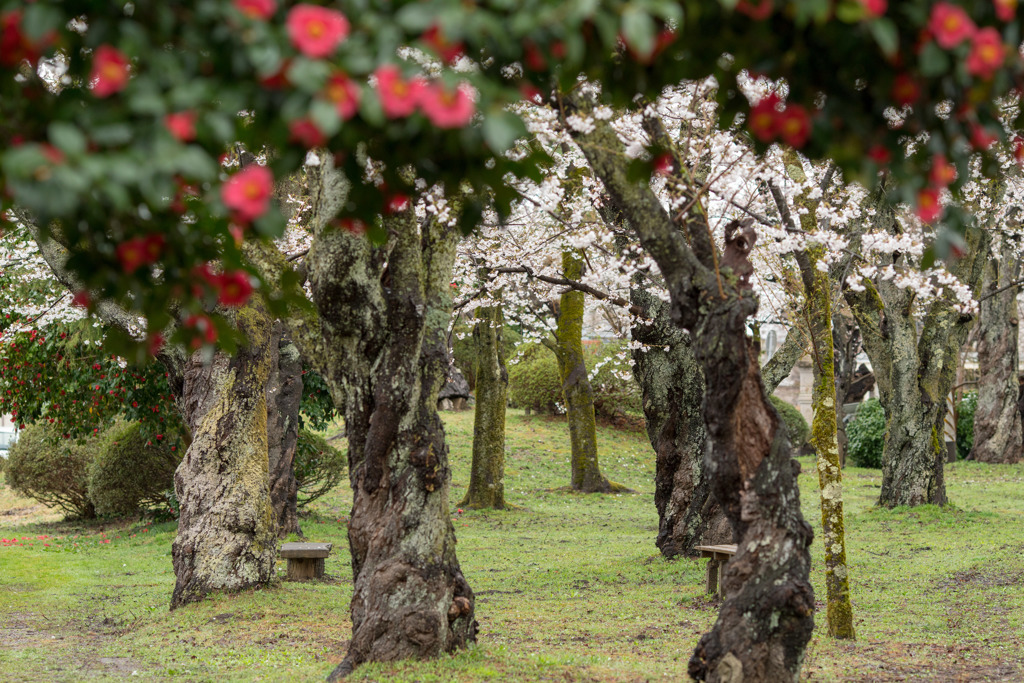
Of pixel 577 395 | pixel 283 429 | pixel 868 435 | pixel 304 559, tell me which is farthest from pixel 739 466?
pixel 868 435

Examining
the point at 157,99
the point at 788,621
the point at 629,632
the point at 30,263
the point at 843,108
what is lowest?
the point at 629,632

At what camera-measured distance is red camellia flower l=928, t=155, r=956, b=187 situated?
7.57ft

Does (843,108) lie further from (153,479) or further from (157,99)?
(153,479)

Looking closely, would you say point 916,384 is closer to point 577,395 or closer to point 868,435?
point 577,395

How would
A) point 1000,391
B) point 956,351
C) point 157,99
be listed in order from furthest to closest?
point 1000,391
point 956,351
point 157,99

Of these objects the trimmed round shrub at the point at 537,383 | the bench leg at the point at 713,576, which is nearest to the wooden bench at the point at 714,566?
the bench leg at the point at 713,576

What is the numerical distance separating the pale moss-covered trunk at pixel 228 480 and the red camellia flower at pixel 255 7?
305 inches

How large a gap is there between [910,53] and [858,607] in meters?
7.88

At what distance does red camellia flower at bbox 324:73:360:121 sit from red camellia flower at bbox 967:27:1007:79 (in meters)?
1.26

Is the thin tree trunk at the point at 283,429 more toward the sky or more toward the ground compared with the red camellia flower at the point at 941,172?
more toward the ground

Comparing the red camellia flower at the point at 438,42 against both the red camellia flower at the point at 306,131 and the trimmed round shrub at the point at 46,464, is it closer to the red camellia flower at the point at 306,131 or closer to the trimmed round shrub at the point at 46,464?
the red camellia flower at the point at 306,131

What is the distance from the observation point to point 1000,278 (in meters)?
21.8

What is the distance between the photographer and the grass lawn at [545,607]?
22.3ft

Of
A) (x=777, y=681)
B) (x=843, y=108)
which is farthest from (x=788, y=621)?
(x=843, y=108)
